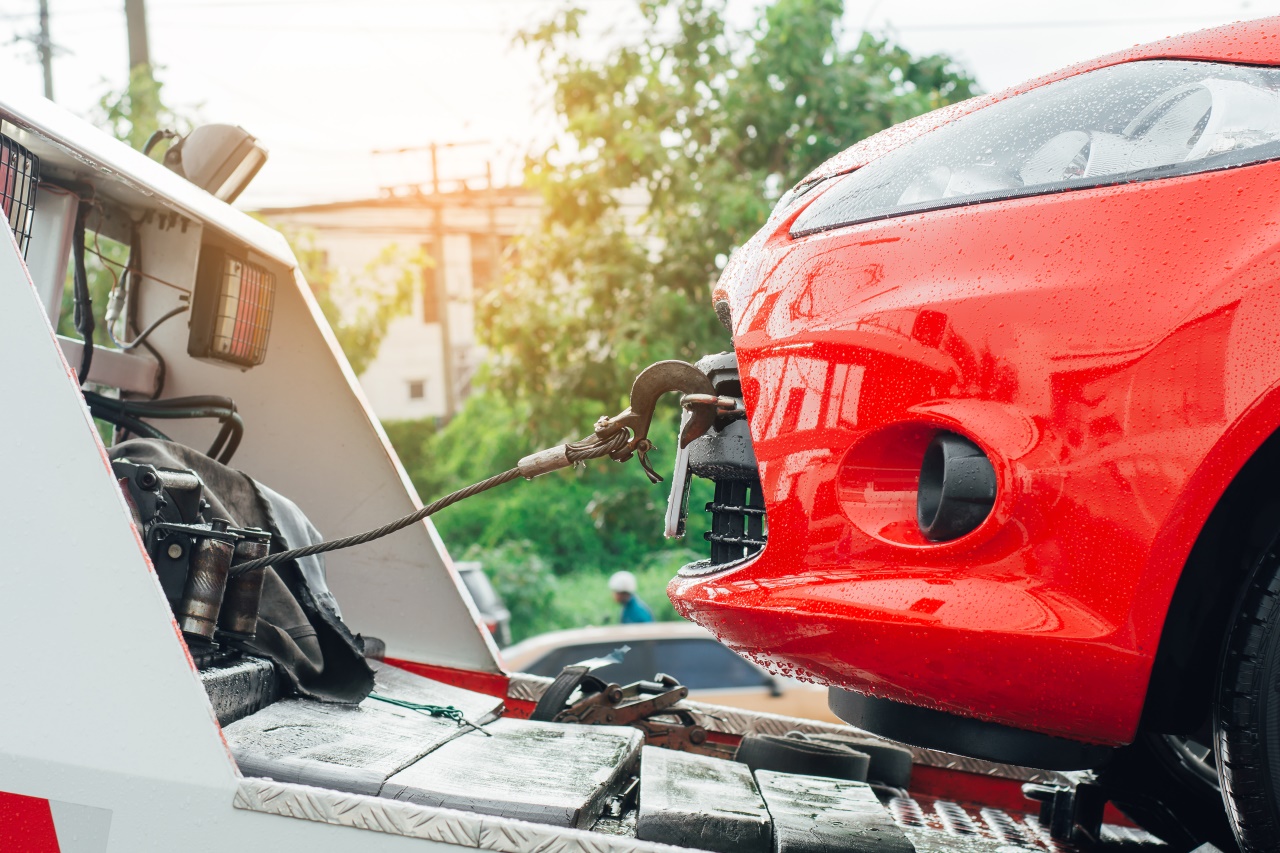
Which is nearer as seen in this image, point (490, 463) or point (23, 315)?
point (23, 315)

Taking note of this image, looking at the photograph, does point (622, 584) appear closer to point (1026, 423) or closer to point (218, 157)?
point (218, 157)

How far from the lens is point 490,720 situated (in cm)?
267

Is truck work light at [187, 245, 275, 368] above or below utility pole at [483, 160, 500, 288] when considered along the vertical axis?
below

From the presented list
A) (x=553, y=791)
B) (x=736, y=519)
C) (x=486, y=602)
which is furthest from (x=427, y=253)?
(x=553, y=791)

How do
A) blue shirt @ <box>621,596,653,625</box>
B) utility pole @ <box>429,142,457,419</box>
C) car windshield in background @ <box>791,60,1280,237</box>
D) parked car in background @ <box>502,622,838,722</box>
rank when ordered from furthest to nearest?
utility pole @ <box>429,142,457,419</box> < blue shirt @ <box>621,596,653,625</box> < parked car in background @ <box>502,622,838,722</box> < car windshield in background @ <box>791,60,1280,237</box>

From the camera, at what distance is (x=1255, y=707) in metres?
1.61

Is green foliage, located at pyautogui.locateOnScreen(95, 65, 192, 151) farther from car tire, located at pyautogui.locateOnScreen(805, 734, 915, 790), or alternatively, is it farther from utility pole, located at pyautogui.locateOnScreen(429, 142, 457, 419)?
utility pole, located at pyautogui.locateOnScreen(429, 142, 457, 419)

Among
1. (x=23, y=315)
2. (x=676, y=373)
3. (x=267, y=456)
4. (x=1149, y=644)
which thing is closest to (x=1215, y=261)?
(x=1149, y=644)

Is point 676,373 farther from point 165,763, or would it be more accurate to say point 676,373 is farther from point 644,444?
point 165,763

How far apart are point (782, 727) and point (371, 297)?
45.4ft

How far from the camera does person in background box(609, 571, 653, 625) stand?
9.15 m

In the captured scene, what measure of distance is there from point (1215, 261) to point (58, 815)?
1.74 meters

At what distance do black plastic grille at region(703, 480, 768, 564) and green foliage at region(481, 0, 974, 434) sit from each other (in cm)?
599

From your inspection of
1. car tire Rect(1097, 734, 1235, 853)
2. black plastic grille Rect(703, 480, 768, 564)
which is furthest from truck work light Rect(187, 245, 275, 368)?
car tire Rect(1097, 734, 1235, 853)
